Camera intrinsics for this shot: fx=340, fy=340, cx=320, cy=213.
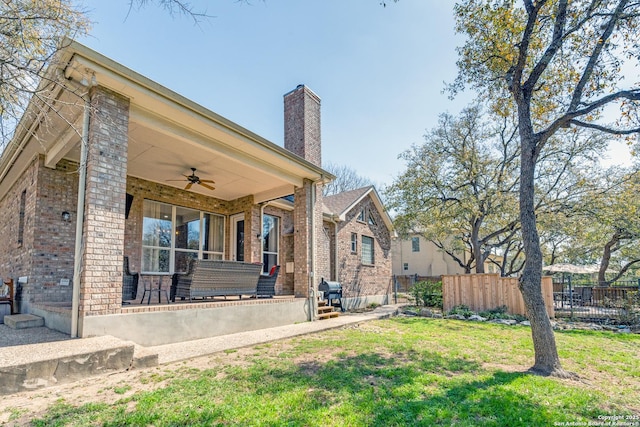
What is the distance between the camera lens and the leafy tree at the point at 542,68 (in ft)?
15.0

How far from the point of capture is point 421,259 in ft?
94.4

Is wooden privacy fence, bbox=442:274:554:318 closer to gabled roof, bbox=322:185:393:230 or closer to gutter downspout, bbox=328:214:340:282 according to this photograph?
gutter downspout, bbox=328:214:340:282

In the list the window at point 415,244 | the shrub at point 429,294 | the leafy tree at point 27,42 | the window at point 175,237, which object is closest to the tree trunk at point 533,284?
the leafy tree at point 27,42

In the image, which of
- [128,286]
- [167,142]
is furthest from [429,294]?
[167,142]

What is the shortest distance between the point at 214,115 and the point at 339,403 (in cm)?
486

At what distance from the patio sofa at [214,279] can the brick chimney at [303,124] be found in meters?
5.05

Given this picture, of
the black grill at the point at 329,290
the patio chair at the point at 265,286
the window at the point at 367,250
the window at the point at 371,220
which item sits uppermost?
the window at the point at 371,220

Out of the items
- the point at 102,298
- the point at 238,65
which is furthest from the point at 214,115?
the point at 102,298

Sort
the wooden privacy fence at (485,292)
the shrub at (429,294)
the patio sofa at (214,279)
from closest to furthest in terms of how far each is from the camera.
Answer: the patio sofa at (214,279)
the wooden privacy fence at (485,292)
the shrub at (429,294)

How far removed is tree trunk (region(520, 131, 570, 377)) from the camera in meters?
4.33

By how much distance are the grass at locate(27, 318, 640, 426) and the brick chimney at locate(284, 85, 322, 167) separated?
6.83 metres

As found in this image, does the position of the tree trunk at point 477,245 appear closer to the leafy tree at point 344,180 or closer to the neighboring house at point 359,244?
the neighboring house at point 359,244

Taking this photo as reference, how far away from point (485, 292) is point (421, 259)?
18.8m

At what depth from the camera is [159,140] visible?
20.9 feet
